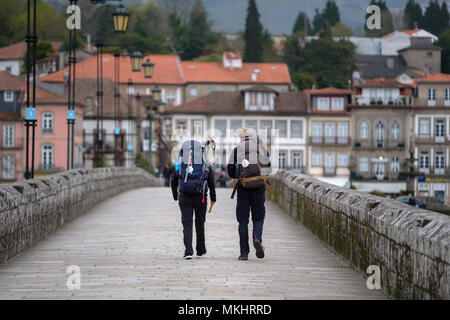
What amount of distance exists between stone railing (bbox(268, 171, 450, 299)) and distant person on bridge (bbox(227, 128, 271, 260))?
105cm

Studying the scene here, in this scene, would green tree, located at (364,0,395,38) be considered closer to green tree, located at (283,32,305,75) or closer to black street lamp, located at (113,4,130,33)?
black street lamp, located at (113,4,130,33)

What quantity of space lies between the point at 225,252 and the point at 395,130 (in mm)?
75463

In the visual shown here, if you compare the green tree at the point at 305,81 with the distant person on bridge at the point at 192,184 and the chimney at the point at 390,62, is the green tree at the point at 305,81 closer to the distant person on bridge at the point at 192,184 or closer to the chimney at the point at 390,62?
the chimney at the point at 390,62

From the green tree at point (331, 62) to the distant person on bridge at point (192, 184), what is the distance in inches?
3866

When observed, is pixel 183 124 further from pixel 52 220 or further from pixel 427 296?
pixel 427 296

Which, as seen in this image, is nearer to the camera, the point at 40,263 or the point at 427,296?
the point at 427,296

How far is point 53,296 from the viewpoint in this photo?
26.2 feet

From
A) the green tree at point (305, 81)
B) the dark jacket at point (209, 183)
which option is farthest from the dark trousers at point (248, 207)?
the green tree at point (305, 81)

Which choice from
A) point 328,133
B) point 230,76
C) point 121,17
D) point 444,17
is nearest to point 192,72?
point 230,76

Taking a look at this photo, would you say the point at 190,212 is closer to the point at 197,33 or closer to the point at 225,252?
the point at 225,252

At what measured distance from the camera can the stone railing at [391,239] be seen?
21.5 feet

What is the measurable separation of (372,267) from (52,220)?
266 inches
